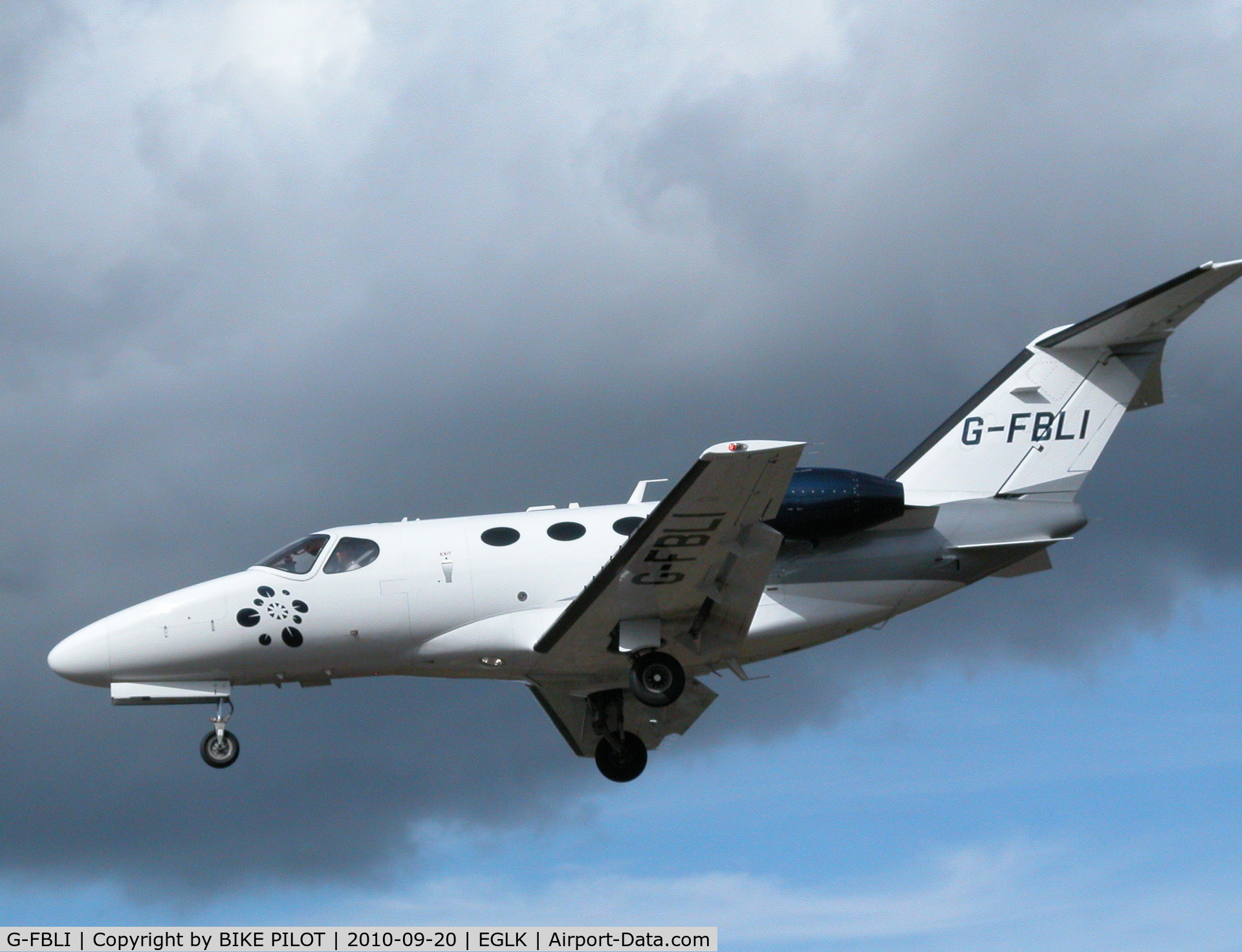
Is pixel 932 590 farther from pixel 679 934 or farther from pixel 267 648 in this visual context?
pixel 267 648

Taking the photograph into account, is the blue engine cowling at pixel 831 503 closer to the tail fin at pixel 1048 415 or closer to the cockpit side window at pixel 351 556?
the tail fin at pixel 1048 415

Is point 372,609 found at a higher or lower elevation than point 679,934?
higher

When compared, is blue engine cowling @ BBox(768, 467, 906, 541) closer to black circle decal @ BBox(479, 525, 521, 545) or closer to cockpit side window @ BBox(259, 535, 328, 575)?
black circle decal @ BBox(479, 525, 521, 545)

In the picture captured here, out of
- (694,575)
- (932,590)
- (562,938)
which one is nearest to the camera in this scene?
(562,938)

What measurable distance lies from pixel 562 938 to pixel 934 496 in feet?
28.3

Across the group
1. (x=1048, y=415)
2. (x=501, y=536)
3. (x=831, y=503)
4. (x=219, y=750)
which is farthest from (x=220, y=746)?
(x=1048, y=415)

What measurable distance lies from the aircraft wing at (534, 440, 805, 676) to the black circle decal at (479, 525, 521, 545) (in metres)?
1.52

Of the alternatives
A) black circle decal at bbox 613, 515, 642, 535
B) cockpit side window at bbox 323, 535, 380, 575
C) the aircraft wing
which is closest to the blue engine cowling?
the aircraft wing

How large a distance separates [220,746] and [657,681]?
6092mm

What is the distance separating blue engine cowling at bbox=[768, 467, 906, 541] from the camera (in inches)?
899

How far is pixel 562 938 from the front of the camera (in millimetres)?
19438

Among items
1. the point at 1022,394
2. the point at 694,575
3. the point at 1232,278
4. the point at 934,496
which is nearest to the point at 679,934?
the point at 694,575

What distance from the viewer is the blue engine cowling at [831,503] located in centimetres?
2283

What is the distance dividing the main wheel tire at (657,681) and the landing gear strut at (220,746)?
220 inches
